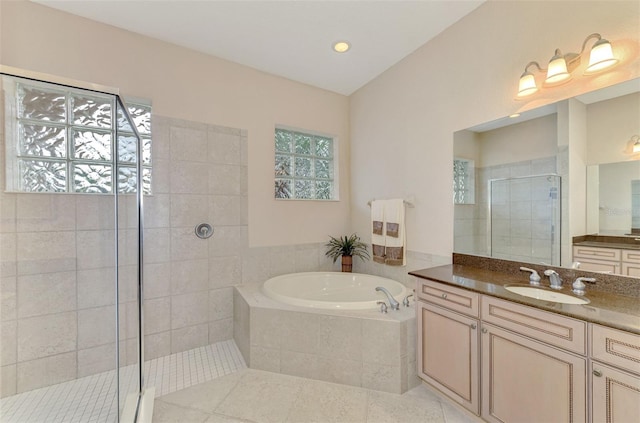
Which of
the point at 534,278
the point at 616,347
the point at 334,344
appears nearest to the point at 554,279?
the point at 534,278

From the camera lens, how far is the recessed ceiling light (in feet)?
7.83

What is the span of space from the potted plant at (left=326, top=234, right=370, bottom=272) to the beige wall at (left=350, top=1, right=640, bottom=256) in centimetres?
20

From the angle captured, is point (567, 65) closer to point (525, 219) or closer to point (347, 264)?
point (525, 219)

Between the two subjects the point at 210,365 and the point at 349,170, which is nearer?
the point at 210,365

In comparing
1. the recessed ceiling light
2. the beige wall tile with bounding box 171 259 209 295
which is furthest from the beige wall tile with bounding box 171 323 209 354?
the recessed ceiling light

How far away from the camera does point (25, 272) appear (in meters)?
1.77

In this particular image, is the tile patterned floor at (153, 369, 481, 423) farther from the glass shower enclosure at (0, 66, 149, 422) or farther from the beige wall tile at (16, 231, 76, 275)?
the beige wall tile at (16, 231, 76, 275)

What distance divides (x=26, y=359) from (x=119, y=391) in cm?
69

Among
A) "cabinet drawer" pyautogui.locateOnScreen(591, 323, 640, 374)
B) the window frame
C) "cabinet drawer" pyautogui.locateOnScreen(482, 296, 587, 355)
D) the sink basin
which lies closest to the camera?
"cabinet drawer" pyautogui.locateOnScreen(591, 323, 640, 374)

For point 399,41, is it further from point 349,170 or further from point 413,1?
point 349,170

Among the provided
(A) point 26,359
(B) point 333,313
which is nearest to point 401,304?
A: (B) point 333,313

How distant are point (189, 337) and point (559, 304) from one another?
276cm

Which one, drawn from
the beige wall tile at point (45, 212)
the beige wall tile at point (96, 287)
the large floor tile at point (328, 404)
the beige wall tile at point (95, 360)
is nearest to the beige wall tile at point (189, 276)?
the beige wall tile at point (96, 287)

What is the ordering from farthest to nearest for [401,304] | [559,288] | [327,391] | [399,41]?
[399,41]
[401,304]
[327,391]
[559,288]
